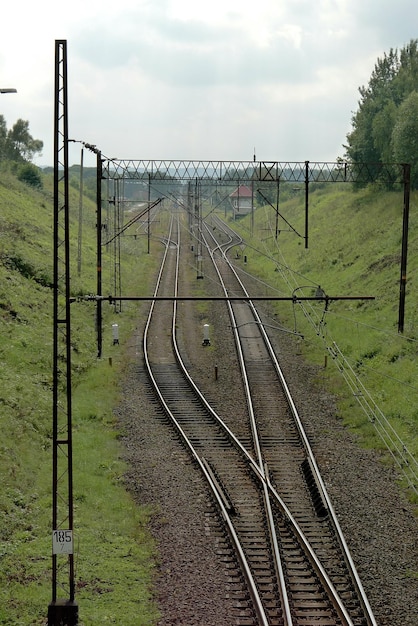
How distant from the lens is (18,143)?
90188 millimetres

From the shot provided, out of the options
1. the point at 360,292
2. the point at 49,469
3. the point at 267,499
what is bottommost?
the point at 49,469

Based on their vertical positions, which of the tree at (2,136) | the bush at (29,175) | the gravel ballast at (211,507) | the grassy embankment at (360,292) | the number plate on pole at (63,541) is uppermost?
the tree at (2,136)

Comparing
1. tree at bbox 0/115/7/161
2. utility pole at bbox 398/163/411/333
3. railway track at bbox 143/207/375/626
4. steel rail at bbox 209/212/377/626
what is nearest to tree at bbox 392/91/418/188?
utility pole at bbox 398/163/411/333

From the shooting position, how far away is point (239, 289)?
47.3 meters

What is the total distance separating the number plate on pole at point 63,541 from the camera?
12781 mm

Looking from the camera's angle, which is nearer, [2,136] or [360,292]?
[360,292]

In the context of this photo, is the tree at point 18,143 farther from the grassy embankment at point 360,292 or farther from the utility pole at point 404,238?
the utility pole at point 404,238

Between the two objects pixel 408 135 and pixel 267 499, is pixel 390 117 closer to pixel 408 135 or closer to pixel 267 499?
pixel 408 135

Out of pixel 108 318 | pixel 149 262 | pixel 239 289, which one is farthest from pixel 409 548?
pixel 149 262

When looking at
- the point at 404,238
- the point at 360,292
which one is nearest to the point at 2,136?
the point at 360,292

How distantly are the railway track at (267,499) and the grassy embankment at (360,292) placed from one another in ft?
7.91

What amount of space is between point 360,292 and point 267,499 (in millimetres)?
24335

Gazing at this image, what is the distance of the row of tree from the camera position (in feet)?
167

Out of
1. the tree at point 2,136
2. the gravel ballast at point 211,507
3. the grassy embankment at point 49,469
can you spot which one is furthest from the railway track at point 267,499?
the tree at point 2,136
